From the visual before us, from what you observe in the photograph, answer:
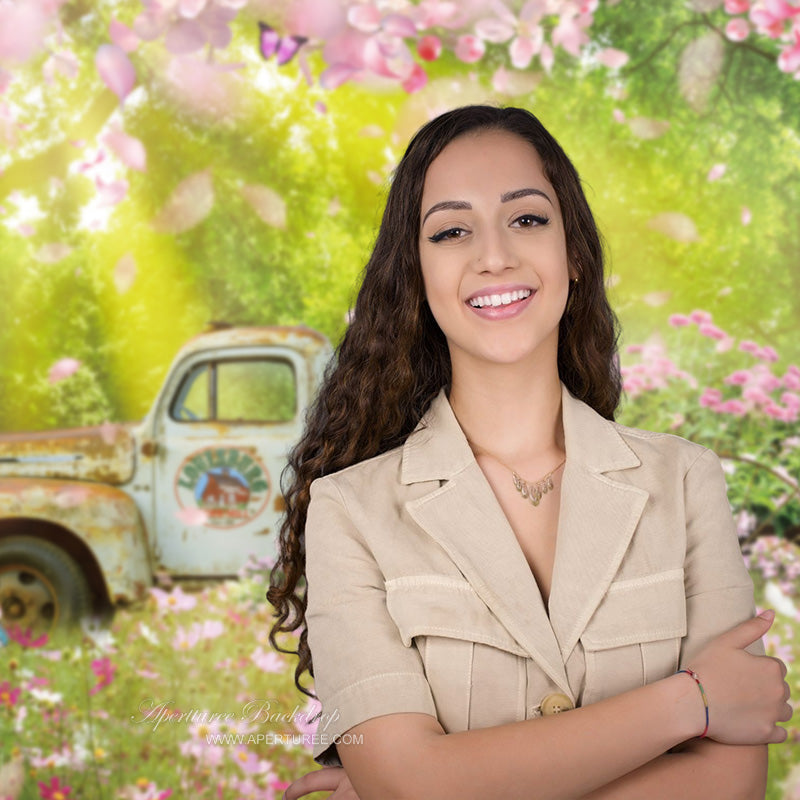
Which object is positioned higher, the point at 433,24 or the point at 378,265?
the point at 433,24

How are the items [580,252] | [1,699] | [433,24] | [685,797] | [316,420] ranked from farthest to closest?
[433,24]
[1,699]
[316,420]
[580,252]
[685,797]

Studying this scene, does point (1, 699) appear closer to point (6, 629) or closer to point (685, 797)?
point (6, 629)

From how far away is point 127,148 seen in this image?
370cm

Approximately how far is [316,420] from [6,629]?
7.28 feet

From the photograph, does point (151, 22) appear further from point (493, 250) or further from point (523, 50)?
point (493, 250)

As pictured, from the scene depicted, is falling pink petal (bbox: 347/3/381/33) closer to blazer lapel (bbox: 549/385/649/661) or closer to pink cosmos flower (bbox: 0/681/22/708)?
blazer lapel (bbox: 549/385/649/661)

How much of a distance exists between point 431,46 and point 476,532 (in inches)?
105

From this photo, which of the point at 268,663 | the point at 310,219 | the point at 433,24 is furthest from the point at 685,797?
the point at 433,24

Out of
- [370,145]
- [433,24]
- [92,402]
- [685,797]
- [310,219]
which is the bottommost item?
[685,797]

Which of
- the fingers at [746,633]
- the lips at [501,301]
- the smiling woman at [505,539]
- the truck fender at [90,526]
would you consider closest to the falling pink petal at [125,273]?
the truck fender at [90,526]

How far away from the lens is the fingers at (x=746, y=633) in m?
1.51

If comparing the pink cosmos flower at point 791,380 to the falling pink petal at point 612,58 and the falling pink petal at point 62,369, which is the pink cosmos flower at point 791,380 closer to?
the falling pink petal at point 612,58

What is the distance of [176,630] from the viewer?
3682mm

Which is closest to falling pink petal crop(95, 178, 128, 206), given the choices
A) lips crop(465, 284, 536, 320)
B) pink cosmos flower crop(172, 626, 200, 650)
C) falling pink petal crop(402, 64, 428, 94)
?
falling pink petal crop(402, 64, 428, 94)
